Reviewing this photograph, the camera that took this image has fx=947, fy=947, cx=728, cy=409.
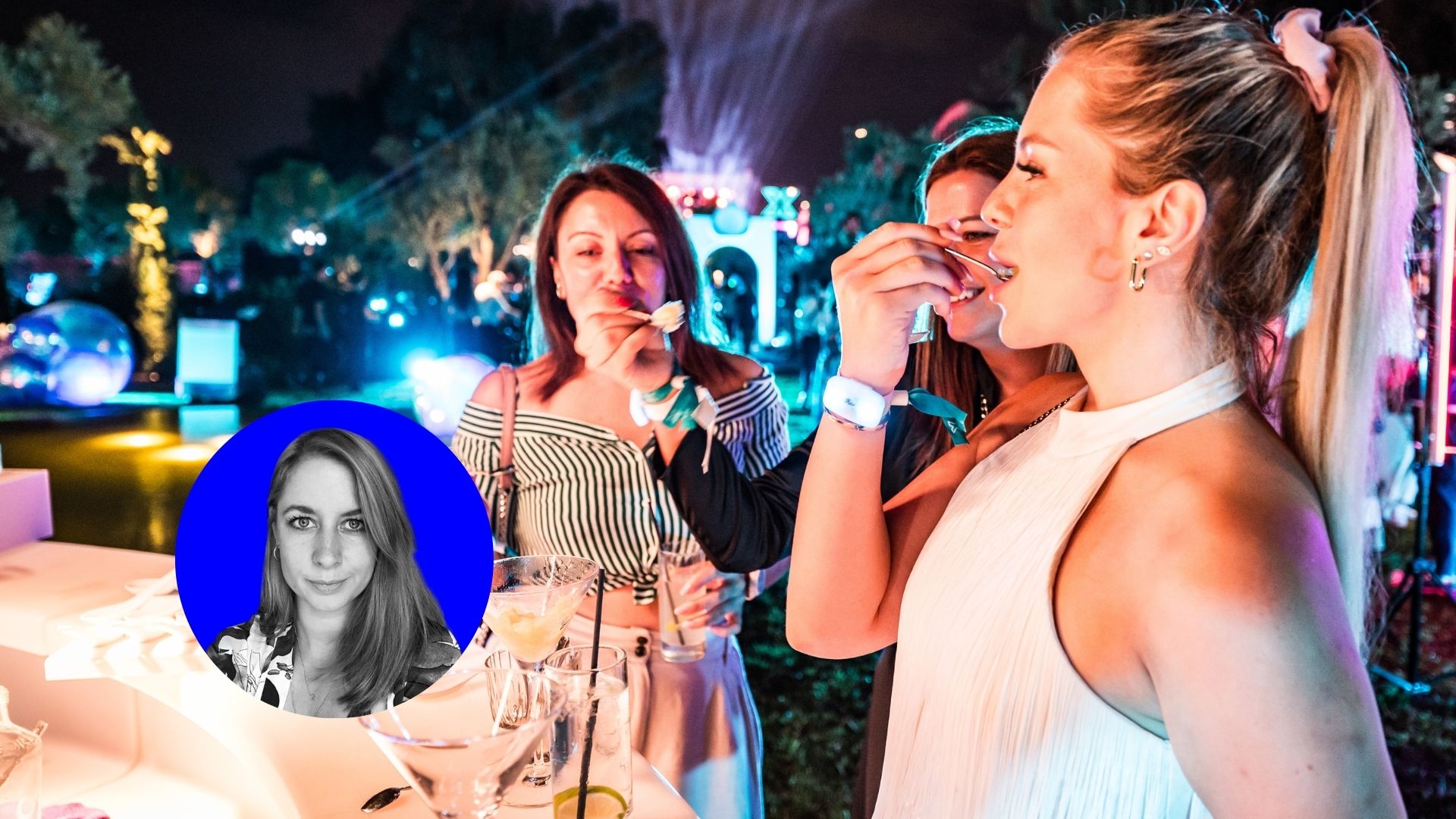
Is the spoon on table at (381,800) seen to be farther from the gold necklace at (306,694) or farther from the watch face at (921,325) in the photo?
the watch face at (921,325)

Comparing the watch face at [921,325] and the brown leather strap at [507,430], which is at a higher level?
the watch face at [921,325]

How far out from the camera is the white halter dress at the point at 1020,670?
1146mm

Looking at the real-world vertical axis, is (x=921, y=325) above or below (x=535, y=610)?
above

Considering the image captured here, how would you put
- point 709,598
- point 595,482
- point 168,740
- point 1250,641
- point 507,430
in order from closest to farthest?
point 1250,641 < point 168,740 < point 709,598 < point 595,482 < point 507,430

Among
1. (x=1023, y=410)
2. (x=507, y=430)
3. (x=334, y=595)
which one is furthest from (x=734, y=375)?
(x=334, y=595)

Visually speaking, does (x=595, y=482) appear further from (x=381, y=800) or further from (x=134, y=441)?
(x=134, y=441)

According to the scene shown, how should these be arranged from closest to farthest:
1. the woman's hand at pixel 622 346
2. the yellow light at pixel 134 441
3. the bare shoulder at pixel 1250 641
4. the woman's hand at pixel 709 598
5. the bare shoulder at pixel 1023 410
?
1. the bare shoulder at pixel 1250 641
2. the bare shoulder at pixel 1023 410
3. the woman's hand at pixel 622 346
4. the woman's hand at pixel 709 598
5. the yellow light at pixel 134 441

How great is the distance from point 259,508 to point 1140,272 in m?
1.10

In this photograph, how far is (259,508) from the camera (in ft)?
3.59

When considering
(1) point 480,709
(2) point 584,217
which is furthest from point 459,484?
(2) point 584,217

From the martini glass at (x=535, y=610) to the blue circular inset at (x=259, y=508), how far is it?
17cm

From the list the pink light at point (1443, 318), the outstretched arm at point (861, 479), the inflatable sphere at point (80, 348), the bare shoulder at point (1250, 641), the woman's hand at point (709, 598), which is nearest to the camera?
the bare shoulder at point (1250, 641)

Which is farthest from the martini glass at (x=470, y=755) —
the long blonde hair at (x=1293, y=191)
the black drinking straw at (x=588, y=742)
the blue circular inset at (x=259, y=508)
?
the long blonde hair at (x=1293, y=191)

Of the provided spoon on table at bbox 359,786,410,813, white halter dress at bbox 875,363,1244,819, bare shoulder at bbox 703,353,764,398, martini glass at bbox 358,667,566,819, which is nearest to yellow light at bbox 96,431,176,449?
bare shoulder at bbox 703,353,764,398
